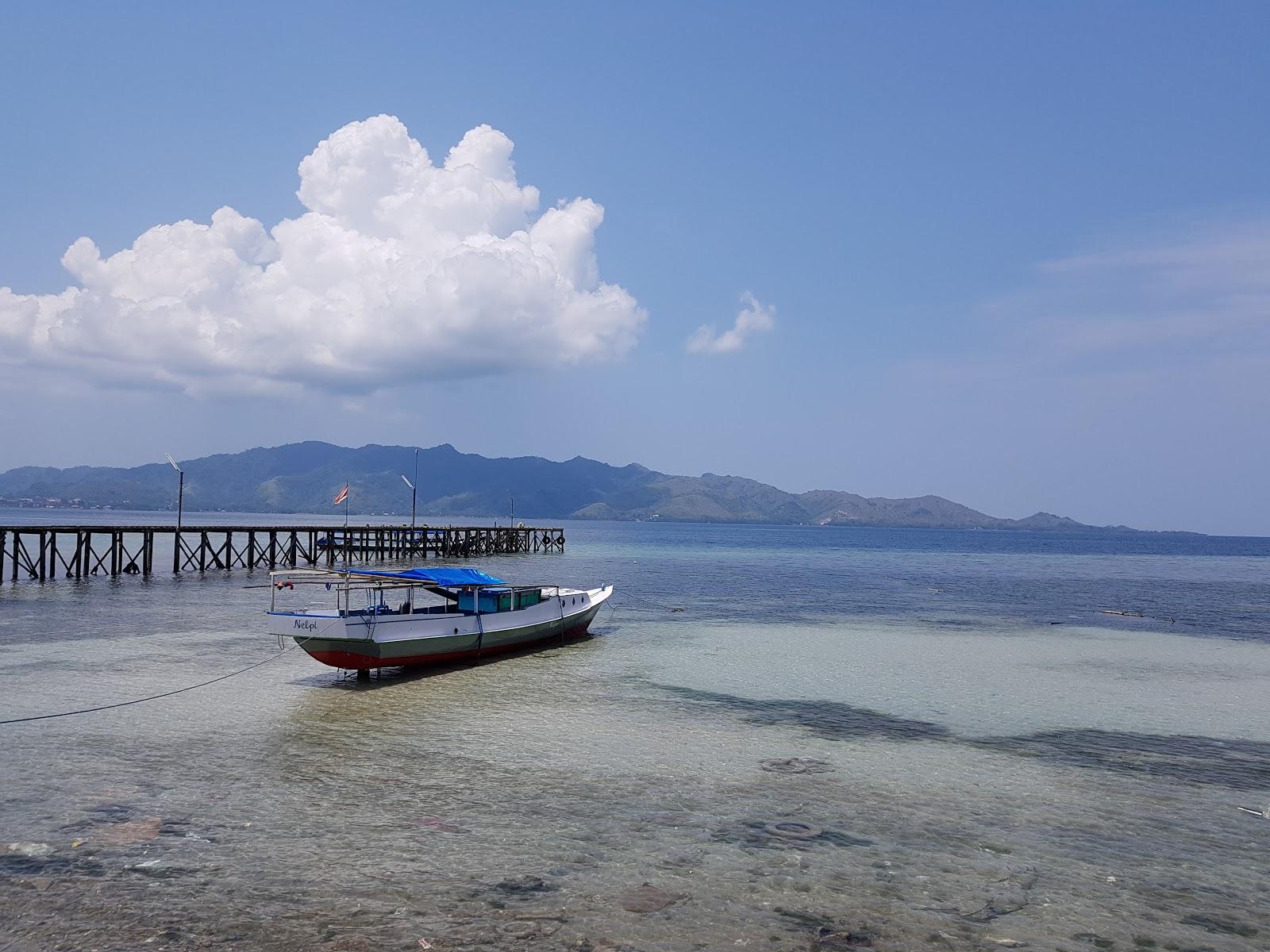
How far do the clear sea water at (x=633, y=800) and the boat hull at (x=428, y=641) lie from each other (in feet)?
2.43

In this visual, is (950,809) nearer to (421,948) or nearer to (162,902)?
(421,948)

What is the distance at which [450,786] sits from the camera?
14773 millimetres

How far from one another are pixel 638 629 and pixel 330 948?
2929cm

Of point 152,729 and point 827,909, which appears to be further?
point 152,729

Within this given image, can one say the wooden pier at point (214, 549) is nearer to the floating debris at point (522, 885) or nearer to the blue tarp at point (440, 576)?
the blue tarp at point (440, 576)

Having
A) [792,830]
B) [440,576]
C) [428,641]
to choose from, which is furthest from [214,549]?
[792,830]

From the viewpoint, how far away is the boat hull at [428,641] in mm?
23844

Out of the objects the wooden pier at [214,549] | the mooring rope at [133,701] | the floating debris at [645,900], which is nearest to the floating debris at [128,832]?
the floating debris at [645,900]

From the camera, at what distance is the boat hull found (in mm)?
23844

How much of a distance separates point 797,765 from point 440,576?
14.9 metres

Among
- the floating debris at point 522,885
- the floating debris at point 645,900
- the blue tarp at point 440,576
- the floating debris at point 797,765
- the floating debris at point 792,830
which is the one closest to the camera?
the floating debris at point 645,900

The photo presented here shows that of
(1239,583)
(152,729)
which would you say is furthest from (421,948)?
(1239,583)

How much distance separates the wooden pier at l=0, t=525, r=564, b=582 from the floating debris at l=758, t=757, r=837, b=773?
34656mm

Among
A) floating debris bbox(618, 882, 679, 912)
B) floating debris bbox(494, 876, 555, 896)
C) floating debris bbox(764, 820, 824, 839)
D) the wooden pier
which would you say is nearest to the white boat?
floating debris bbox(494, 876, 555, 896)
